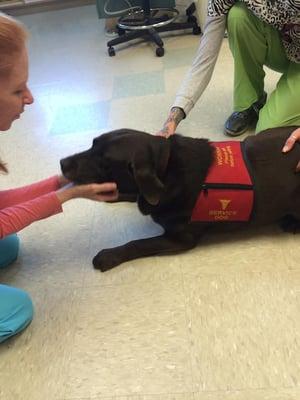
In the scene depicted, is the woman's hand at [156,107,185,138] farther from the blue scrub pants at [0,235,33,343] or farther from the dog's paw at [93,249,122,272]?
the blue scrub pants at [0,235,33,343]

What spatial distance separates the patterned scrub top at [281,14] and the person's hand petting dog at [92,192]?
101 cm

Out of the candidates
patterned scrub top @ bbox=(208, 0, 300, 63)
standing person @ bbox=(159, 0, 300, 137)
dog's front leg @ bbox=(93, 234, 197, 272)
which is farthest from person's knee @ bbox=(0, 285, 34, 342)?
patterned scrub top @ bbox=(208, 0, 300, 63)

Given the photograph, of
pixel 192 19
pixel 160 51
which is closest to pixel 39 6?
pixel 192 19

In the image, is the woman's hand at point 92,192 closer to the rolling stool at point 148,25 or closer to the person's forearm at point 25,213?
the person's forearm at point 25,213

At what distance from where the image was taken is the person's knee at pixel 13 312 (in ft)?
4.22

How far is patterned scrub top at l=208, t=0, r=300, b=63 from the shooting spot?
1669 millimetres

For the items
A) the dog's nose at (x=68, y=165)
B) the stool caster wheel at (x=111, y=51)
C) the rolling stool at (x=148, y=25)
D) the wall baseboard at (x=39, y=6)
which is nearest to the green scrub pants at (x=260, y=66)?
the dog's nose at (x=68, y=165)

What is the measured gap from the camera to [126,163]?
1334 millimetres

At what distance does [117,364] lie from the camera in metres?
1.24

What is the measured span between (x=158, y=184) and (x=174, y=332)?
0.46 meters

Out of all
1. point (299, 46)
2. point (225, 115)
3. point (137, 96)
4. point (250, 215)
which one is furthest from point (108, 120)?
point (250, 215)

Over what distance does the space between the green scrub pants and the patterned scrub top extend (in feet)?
0.17

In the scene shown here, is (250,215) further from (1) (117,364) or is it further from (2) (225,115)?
(2) (225,115)

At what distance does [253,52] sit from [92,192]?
117cm
